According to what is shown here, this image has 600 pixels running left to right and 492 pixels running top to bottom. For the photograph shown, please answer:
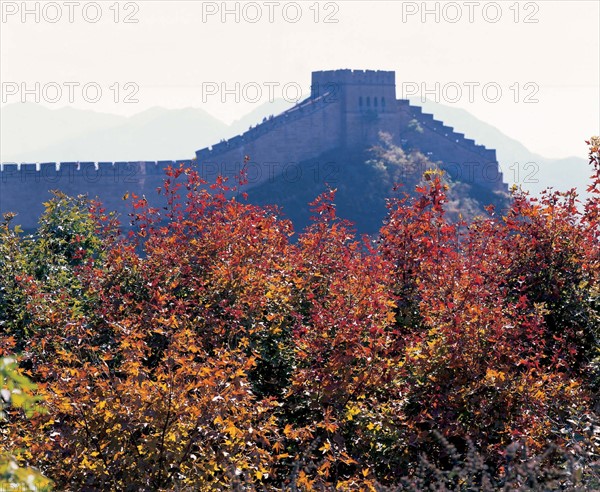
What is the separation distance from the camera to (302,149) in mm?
55781

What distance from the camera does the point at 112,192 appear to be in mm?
46938

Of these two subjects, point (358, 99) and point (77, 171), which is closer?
point (77, 171)

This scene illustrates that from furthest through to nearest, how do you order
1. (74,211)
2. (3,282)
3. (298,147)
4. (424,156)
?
(424,156), (298,147), (74,211), (3,282)

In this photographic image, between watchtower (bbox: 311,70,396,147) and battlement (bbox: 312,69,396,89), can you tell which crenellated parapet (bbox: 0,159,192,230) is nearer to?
watchtower (bbox: 311,70,396,147)

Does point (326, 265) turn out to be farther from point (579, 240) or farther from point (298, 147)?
point (298, 147)

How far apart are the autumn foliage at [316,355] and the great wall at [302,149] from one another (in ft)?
109

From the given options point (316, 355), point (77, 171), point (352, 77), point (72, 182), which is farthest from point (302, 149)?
point (316, 355)

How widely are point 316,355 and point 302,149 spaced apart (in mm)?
47030

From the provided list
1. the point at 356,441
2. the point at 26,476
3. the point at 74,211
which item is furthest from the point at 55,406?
the point at 74,211

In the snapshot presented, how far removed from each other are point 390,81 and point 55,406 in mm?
54677

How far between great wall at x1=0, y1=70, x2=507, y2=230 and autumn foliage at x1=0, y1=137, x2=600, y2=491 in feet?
109

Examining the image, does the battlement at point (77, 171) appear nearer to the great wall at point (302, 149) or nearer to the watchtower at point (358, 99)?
the great wall at point (302, 149)

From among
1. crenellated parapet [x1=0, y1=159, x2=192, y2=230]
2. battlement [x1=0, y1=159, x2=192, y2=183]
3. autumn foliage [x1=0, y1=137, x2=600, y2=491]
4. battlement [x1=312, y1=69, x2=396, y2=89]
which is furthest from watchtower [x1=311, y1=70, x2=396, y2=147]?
autumn foliage [x1=0, y1=137, x2=600, y2=491]

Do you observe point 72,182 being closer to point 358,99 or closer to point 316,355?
point 358,99
